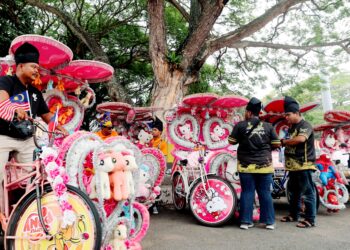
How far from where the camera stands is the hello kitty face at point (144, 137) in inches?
A: 269

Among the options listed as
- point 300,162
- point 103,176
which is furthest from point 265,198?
point 103,176

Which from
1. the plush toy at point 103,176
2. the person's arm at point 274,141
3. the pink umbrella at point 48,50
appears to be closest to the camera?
the plush toy at point 103,176

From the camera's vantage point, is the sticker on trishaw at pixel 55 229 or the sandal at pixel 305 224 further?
the sandal at pixel 305 224

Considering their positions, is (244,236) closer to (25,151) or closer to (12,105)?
(25,151)

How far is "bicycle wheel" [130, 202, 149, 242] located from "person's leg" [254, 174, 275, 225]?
186 cm

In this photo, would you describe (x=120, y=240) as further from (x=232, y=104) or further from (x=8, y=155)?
(x=232, y=104)

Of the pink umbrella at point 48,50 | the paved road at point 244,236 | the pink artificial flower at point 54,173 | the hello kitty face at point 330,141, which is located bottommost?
the paved road at point 244,236

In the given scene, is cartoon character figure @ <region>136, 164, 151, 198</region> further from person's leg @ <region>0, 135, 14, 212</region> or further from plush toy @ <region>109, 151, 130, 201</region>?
person's leg @ <region>0, 135, 14, 212</region>

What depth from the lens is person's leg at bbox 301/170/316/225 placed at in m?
4.64

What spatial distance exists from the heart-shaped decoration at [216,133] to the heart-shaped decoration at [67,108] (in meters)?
2.06

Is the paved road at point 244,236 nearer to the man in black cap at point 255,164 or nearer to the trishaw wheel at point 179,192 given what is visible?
the man in black cap at point 255,164

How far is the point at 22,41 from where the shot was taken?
326 cm

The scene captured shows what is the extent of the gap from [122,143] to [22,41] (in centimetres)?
139

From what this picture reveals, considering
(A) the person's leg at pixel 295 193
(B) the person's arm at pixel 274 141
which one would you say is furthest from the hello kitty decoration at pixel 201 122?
(A) the person's leg at pixel 295 193
